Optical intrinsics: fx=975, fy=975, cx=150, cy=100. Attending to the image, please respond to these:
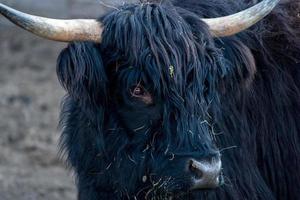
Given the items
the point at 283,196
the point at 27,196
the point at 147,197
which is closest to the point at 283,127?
the point at 283,196

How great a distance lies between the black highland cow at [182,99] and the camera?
537 cm

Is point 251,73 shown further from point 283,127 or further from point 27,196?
point 27,196

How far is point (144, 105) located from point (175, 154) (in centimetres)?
35

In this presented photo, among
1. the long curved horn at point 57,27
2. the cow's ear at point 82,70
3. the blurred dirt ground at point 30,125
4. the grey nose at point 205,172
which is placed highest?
the long curved horn at point 57,27

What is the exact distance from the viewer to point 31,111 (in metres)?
10.1

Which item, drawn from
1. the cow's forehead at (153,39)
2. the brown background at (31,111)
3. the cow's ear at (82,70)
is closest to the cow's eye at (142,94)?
the cow's forehead at (153,39)

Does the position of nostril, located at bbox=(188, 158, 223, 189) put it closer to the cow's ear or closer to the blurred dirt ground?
the cow's ear

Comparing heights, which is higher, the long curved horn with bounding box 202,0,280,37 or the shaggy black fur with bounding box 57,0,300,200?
the long curved horn with bounding box 202,0,280,37

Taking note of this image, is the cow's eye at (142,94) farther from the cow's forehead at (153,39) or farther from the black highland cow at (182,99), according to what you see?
the cow's forehead at (153,39)

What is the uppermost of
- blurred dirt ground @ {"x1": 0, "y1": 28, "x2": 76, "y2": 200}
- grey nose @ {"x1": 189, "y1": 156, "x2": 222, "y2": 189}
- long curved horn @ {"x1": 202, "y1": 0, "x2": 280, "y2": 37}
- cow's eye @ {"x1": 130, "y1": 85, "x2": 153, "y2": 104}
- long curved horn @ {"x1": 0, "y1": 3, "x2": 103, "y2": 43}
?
long curved horn @ {"x1": 0, "y1": 3, "x2": 103, "y2": 43}

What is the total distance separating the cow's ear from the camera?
5.54 meters

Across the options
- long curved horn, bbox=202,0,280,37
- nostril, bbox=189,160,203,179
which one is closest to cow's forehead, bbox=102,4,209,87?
long curved horn, bbox=202,0,280,37

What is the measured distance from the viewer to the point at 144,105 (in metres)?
5.44

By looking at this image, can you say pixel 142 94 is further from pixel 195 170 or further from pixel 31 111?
pixel 31 111
